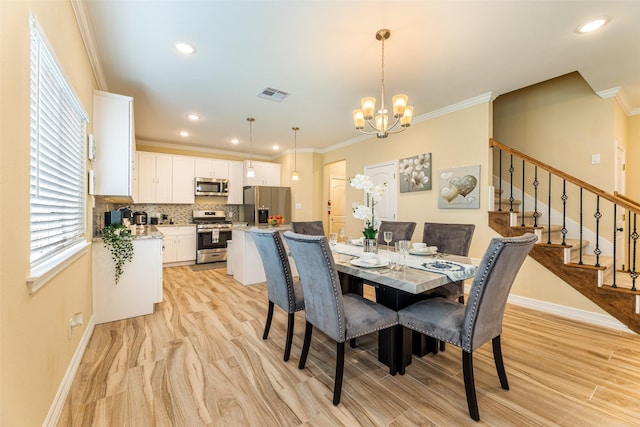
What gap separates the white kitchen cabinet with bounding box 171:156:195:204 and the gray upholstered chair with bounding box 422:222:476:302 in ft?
16.4

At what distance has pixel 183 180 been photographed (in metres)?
5.89

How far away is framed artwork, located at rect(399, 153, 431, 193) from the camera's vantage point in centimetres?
417

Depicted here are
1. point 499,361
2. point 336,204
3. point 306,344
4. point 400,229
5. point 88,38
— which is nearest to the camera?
point 499,361

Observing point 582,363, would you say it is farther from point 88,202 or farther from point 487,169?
point 88,202

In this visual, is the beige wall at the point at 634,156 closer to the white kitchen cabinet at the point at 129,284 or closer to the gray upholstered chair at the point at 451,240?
the gray upholstered chair at the point at 451,240

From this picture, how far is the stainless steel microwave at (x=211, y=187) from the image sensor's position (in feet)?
19.6

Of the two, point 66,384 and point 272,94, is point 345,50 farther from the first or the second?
point 66,384

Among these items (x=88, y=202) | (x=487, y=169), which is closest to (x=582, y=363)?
(x=487, y=169)

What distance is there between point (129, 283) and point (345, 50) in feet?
10.6

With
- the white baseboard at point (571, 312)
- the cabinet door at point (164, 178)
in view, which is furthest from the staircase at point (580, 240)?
the cabinet door at point (164, 178)

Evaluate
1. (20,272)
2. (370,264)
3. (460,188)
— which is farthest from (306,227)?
(20,272)

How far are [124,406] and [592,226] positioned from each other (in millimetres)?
5071

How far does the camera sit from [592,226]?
11.3 ft

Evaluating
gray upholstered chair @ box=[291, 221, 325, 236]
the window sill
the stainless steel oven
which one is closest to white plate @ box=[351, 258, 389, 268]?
gray upholstered chair @ box=[291, 221, 325, 236]
